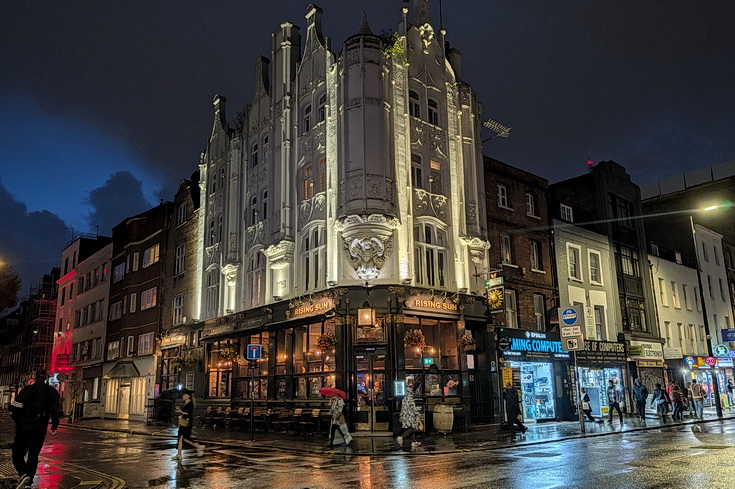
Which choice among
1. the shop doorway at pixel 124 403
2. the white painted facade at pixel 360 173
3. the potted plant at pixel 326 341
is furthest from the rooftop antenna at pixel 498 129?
the shop doorway at pixel 124 403

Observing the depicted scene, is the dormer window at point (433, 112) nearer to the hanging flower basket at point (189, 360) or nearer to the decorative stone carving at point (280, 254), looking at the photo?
the decorative stone carving at point (280, 254)

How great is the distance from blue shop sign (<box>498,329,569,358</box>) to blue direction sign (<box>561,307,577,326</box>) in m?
3.77

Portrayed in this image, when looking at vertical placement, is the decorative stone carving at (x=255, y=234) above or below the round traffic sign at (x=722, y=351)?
above

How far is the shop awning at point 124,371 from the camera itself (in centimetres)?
4095

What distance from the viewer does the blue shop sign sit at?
91.2 ft

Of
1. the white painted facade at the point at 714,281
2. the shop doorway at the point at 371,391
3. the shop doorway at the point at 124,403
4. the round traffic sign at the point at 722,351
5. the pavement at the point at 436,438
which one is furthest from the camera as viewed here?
the white painted facade at the point at 714,281

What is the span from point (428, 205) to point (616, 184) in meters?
18.3

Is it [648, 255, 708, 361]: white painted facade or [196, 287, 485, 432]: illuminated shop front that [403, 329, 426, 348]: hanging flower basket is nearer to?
[196, 287, 485, 432]: illuminated shop front

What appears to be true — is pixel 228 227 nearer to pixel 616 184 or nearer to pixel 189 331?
pixel 189 331

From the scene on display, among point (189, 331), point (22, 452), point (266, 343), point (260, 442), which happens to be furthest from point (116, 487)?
point (189, 331)

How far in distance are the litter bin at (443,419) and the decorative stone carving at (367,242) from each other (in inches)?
221

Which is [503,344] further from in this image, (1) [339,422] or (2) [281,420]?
(1) [339,422]

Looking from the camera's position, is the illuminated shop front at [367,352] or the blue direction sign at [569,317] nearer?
the illuminated shop front at [367,352]

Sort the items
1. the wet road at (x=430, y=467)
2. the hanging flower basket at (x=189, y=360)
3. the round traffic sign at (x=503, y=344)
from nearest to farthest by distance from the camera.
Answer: the wet road at (x=430, y=467), the round traffic sign at (x=503, y=344), the hanging flower basket at (x=189, y=360)
